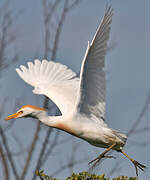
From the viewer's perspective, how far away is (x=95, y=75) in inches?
202

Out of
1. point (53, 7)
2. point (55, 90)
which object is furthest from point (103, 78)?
point (53, 7)

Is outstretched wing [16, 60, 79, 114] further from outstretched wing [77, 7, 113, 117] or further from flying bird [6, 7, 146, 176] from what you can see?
outstretched wing [77, 7, 113, 117]

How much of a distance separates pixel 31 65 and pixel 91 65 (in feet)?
5.44

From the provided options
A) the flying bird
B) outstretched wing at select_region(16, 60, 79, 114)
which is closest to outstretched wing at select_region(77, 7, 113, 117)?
the flying bird

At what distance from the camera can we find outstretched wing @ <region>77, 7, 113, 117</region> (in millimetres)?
4727

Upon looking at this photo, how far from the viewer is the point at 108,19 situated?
15.5 ft

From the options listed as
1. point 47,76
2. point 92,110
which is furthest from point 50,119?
point 47,76

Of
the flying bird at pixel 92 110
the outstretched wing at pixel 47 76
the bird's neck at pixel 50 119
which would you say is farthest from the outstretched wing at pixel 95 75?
the outstretched wing at pixel 47 76

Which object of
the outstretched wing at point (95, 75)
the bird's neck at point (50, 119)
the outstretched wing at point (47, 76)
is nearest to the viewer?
the outstretched wing at point (95, 75)

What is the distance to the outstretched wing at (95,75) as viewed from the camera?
4727 mm

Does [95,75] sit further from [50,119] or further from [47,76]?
[47,76]

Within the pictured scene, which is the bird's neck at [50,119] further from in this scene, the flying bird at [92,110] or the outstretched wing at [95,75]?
the outstretched wing at [95,75]

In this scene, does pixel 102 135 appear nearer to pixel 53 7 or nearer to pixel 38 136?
pixel 38 136

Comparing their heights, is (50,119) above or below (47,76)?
below
